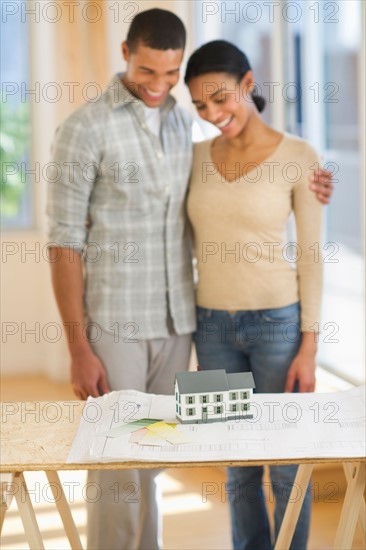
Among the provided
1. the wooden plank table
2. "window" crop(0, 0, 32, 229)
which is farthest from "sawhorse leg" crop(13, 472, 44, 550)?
"window" crop(0, 0, 32, 229)

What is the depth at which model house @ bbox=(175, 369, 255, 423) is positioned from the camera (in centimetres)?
192

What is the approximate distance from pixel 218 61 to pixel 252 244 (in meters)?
0.48

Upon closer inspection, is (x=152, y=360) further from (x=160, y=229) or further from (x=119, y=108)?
(x=119, y=108)

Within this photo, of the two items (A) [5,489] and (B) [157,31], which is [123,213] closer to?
(B) [157,31]

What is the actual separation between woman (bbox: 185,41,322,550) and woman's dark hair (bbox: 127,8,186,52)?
0.25 feet

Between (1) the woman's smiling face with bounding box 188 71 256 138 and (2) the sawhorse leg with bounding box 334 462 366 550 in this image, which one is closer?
(2) the sawhorse leg with bounding box 334 462 366 550

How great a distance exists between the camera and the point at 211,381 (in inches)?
76.9

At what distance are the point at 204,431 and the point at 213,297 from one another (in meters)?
0.63

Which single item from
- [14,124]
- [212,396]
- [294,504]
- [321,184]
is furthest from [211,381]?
[14,124]

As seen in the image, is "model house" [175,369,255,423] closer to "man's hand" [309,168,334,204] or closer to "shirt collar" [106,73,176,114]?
"man's hand" [309,168,334,204]

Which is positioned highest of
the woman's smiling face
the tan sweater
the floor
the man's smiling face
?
the man's smiling face

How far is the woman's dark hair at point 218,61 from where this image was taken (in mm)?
2408

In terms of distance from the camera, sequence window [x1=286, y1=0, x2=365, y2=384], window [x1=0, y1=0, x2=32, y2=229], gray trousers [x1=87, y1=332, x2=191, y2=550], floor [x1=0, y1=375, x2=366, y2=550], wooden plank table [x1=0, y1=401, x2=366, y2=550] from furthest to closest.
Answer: window [x1=0, y1=0, x2=32, y2=229]
window [x1=286, y1=0, x2=365, y2=384]
floor [x1=0, y1=375, x2=366, y2=550]
gray trousers [x1=87, y1=332, x2=191, y2=550]
wooden plank table [x1=0, y1=401, x2=366, y2=550]

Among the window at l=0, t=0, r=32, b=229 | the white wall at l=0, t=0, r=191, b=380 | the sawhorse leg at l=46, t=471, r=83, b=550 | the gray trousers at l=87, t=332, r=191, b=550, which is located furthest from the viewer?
the window at l=0, t=0, r=32, b=229
